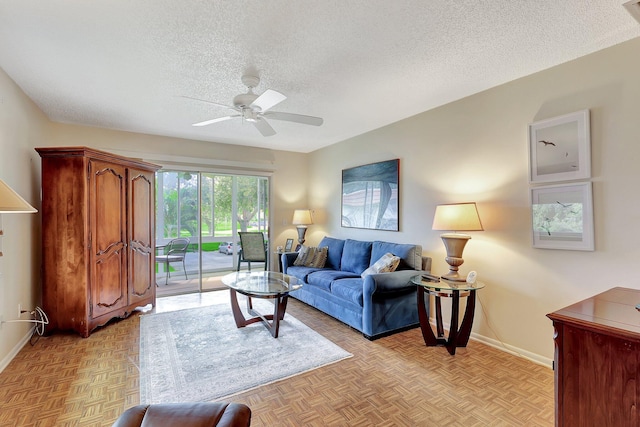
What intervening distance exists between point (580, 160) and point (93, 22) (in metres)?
3.74

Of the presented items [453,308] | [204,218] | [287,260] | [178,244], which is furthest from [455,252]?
[178,244]

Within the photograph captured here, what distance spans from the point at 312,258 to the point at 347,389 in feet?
8.12

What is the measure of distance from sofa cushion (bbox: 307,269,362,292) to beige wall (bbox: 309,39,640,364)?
34.2 inches

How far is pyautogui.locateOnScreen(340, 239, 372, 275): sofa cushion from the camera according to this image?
13.5 ft

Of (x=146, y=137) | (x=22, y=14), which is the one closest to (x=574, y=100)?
(x=22, y=14)

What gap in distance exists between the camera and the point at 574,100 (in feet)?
8.04

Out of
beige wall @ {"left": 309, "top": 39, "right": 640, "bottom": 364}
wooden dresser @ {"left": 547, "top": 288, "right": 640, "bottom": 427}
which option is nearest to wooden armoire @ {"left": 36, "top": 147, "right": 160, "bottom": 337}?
beige wall @ {"left": 309, "top": 39, "right": 640, "bottom": 364}

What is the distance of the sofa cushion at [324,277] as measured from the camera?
3764 mm

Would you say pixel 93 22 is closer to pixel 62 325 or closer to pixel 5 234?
pixel 5 234

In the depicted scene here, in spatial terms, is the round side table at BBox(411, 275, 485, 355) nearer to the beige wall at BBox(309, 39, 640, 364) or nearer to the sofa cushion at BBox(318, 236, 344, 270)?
the beige wall at BBox(309, 39, 640, 364)

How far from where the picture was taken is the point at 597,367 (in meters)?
1.28

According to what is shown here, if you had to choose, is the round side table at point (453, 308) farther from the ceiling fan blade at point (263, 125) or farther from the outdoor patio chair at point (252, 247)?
the outdoor patio chair at point (252, 247)

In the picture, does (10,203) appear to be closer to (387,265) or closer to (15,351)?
(15,351)

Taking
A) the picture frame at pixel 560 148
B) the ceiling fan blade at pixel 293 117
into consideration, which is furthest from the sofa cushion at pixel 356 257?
the picture frame at pixel 560 148
